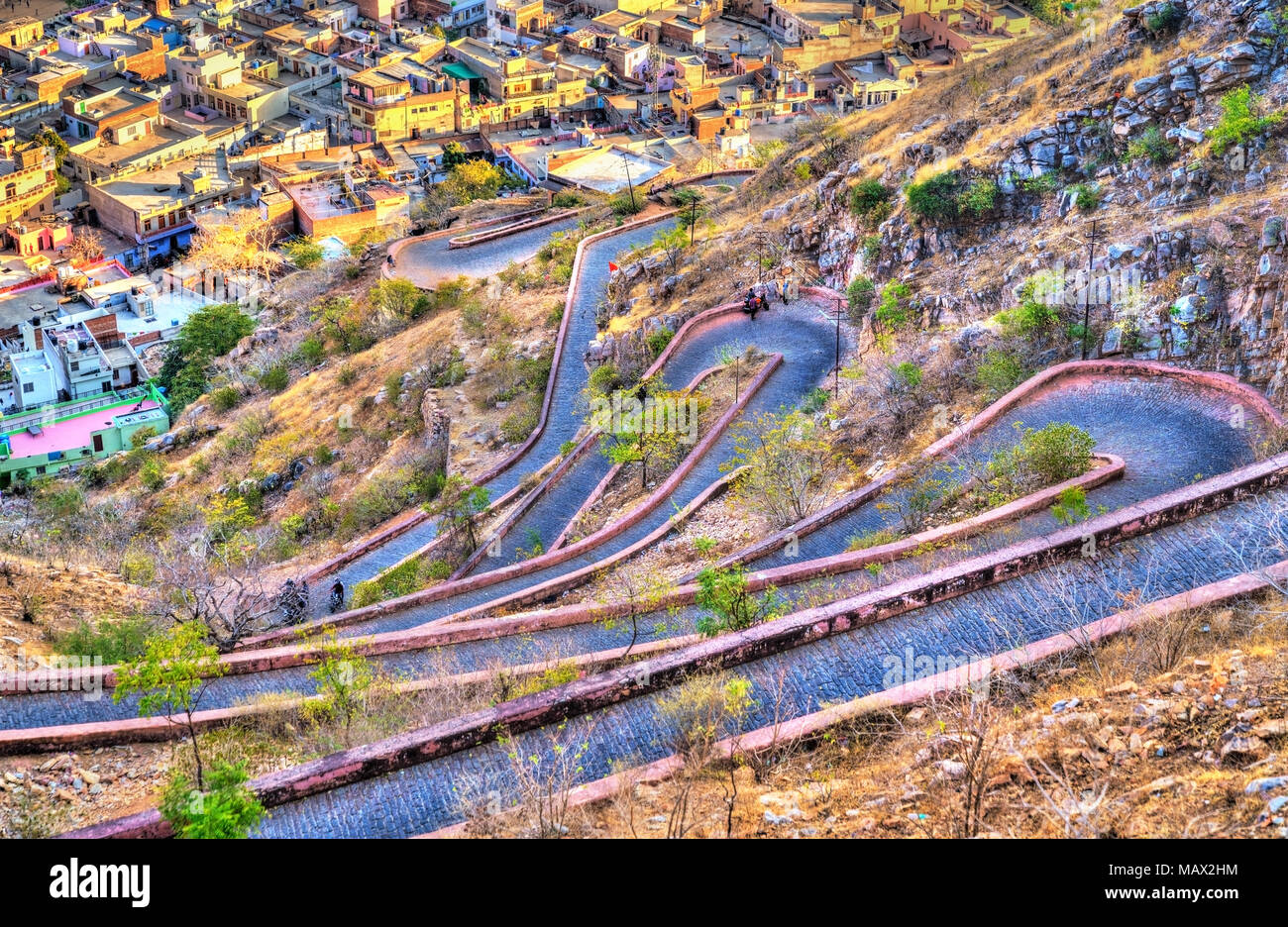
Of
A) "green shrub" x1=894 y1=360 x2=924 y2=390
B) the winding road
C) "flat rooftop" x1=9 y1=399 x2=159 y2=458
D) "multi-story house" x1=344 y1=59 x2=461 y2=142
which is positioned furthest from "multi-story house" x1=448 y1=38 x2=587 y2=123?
"green shrub" x1=894 y1=360 x2=924 y2=390

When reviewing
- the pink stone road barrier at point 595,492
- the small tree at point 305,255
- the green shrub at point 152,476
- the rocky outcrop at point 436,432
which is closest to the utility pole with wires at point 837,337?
the pink stone road barrier at point 595,492

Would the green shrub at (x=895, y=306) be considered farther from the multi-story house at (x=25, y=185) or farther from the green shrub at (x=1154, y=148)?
the multi-story house at (x=25, y=185)

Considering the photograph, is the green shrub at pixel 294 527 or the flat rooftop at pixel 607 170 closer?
the green shrub at pixel 294 527

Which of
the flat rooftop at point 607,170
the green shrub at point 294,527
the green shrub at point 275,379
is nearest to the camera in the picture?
the green shrub at point 294,527

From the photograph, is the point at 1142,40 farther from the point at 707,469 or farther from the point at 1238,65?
the point at 707,469

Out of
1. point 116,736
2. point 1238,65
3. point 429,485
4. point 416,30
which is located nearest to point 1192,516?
point 1238,65

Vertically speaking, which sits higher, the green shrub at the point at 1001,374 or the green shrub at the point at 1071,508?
the green shrub at the point at 1071,508
